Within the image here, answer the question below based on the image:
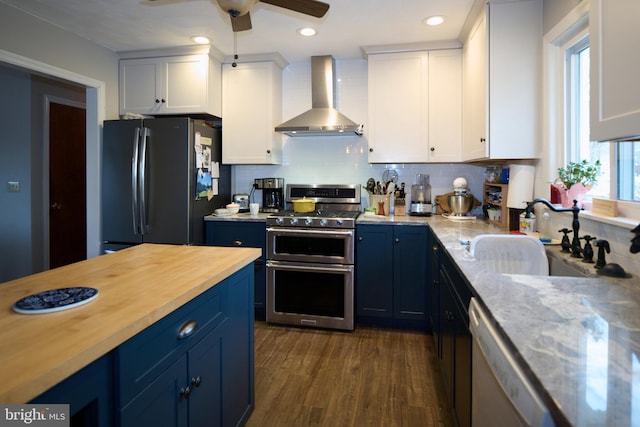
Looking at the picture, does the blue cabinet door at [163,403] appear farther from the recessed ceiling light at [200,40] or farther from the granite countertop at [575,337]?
the recessed ceiling light at [200,40]

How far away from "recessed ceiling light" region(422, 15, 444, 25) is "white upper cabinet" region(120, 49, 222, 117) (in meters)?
1.91

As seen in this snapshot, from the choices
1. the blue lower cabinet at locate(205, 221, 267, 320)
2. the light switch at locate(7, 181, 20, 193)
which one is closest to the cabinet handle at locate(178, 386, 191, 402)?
the blue lower cabinet at locate(205, 221, 267, 320)

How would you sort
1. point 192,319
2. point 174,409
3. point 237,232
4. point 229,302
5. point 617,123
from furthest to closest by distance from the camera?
point 237,232 → point 229,302 → point 192,319 → point 174,409 → point 617,123

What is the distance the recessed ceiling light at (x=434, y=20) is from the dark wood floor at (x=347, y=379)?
2.46m

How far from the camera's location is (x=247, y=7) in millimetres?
1660

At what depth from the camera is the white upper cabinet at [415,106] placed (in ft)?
10.4

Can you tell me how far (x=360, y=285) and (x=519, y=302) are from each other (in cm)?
205

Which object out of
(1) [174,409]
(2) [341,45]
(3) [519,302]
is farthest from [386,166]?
(1) [174,409]

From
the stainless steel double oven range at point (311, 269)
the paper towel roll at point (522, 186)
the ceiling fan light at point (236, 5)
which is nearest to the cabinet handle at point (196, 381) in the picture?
the ceiling fan light at point (236, 5)

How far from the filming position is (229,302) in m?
1.58

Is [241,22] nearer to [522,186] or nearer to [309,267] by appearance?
[309,267]

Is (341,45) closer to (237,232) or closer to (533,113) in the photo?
(533,113)

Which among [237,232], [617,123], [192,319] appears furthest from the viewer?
[237,232]

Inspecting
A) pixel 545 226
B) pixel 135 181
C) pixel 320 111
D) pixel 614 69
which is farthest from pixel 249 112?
pixel 614 69
